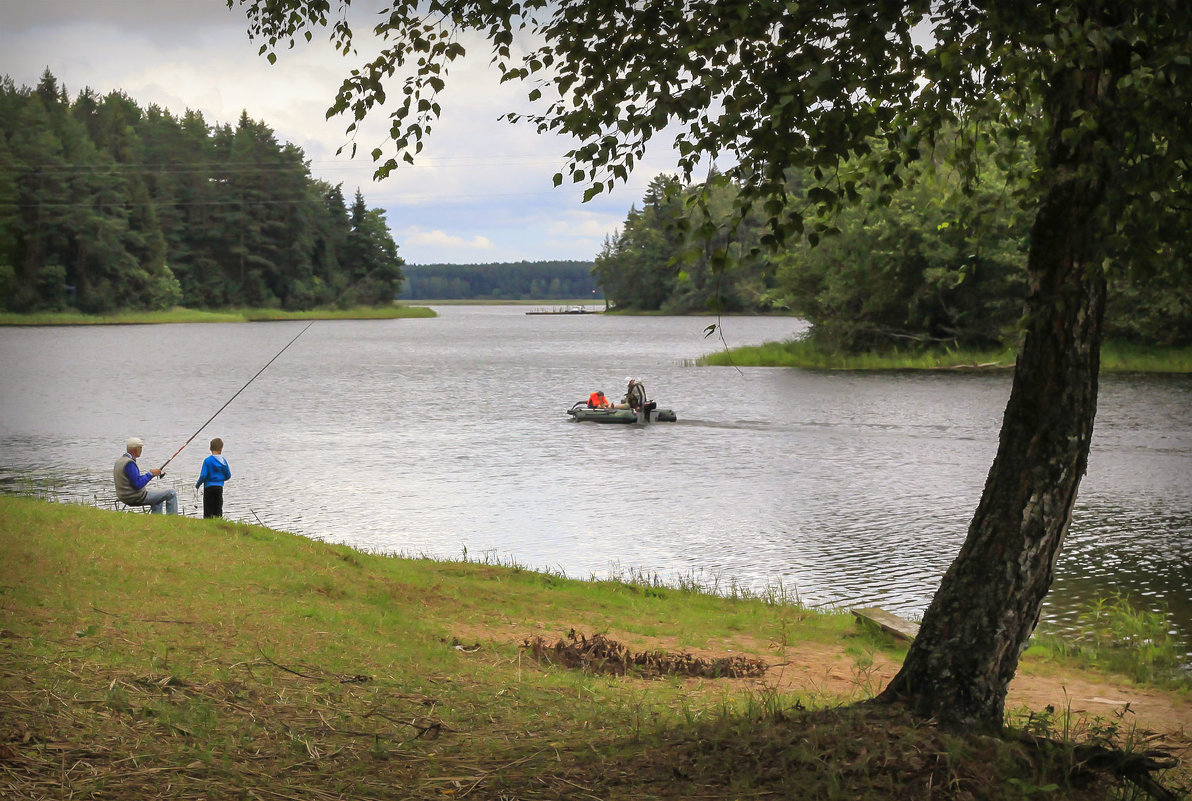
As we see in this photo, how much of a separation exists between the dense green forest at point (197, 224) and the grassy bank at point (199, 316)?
40.6 inches

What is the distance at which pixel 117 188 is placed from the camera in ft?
310

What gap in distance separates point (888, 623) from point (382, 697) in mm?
6295

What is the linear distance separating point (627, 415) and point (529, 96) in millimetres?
30725

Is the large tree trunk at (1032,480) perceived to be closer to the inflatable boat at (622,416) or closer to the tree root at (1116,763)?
the tree root at (1116,763)

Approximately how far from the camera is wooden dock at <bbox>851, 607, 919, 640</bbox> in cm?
1097

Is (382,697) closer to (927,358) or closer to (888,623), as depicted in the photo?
(888,623)

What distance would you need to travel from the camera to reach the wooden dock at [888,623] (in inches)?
432

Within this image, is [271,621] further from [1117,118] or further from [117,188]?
[117,188]

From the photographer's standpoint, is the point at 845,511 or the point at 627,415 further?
the point at 627,415

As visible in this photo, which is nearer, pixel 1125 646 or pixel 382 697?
pixel 382 697

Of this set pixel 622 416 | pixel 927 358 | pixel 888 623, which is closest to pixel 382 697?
pixel 888 623

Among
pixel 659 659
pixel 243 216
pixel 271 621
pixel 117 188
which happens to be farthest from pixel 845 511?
pixel 243 216

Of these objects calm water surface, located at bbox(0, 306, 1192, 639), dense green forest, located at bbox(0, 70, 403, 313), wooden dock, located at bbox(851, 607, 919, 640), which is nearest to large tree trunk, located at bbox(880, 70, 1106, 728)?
wooden dock, located at bbox(851, 607, 919, 640)

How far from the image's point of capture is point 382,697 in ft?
21.5
